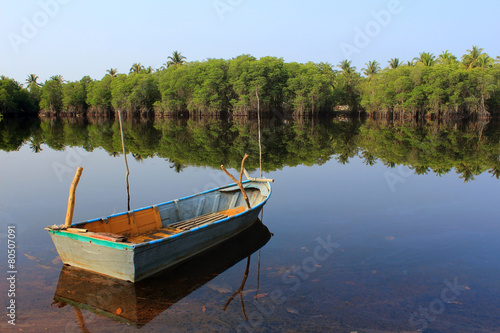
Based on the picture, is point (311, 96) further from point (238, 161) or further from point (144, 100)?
point (238, 161)

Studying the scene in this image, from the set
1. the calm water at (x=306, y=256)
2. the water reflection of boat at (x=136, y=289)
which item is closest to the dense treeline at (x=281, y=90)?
the calm water at (x=306, y=256)

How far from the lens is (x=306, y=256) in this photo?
8617mm

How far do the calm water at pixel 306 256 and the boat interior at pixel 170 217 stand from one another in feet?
3.21

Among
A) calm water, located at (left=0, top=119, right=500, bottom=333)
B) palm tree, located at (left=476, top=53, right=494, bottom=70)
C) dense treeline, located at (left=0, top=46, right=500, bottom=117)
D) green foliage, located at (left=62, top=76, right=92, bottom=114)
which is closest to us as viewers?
calm water, located at (left=0, top=119, right=500, bottom=333)

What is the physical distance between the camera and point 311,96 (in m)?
63.2

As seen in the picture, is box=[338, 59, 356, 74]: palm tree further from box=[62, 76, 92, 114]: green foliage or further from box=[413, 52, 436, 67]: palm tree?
box=[62, 76, 92, 114]: green foliage

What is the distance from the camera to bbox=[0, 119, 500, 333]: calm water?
608cm

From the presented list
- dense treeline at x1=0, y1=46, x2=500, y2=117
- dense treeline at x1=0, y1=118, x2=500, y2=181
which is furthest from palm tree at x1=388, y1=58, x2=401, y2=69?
dense treeline at x1=0, y1=118, x2=500, y2=181

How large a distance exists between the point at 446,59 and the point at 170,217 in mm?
64423

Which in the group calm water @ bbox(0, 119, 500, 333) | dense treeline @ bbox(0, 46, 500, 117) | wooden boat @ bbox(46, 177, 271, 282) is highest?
dense treeline @ bbox(0, 46, 500, 117)

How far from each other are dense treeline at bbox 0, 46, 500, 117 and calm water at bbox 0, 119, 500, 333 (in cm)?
3690

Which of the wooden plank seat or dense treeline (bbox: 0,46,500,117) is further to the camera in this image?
dense treeline (bbox: 0,46,500,117)

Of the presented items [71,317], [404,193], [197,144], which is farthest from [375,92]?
[71,317]

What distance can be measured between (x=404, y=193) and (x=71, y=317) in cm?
1200
